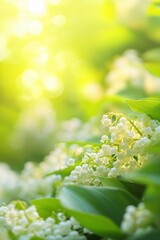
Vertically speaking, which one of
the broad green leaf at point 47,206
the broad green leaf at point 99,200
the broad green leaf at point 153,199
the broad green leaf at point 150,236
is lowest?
the broad green leaf at point 150,236

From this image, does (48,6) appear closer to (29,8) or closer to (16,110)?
(29,8)

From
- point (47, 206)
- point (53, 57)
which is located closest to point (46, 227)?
point (47, 206)

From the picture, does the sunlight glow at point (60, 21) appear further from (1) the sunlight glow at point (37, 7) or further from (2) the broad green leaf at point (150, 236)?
(2) the broad green leaf at point (150, 236)

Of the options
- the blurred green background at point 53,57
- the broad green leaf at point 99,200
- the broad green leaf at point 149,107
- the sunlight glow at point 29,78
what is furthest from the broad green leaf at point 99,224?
the sunlight glow at point 29,78

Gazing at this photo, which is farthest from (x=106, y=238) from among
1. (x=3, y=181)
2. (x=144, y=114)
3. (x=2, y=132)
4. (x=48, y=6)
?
(x=48, y=6)

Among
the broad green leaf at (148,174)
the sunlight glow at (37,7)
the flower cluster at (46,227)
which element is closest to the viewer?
the broad green leaf at (148,174)

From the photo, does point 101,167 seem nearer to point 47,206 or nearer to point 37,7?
point 47,206

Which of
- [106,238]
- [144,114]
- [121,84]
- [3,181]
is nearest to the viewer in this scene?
[106,238]
